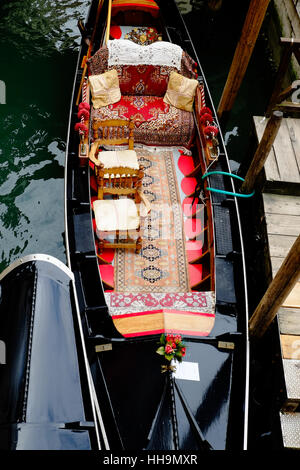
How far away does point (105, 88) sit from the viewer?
180 inches

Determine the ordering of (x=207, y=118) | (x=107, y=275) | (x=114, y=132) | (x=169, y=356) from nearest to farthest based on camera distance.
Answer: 1. (x=169, y=356)
2. (x=107, y=275)
3. (x=207, y=118)
4. (x=114, y=132)

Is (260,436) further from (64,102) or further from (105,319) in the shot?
(64,102)

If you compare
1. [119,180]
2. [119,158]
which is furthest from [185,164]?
[119,180]

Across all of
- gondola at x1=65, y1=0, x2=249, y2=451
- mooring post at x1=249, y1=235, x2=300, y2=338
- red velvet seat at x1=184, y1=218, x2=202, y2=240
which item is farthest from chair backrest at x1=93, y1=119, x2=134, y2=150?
mooring post at x1=249, y1=235, x2=300, y2=338

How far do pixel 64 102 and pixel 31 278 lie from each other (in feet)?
14.2

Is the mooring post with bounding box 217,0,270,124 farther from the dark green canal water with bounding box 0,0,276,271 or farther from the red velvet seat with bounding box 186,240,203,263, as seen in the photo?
the red velvet seat with bounding box 186,240,203,263

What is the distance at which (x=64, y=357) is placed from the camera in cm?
187

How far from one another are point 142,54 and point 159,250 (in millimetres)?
2384

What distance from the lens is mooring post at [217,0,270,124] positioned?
414 centimetres

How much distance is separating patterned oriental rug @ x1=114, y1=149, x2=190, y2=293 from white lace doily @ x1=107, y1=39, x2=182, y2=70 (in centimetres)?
125

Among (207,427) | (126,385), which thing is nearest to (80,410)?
(126,385)

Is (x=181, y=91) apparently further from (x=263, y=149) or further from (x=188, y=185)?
(x=263, y=149)

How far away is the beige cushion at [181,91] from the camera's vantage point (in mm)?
4562

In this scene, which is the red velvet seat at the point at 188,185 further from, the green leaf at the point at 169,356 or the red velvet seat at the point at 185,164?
the green leaf at the point at 169,356
